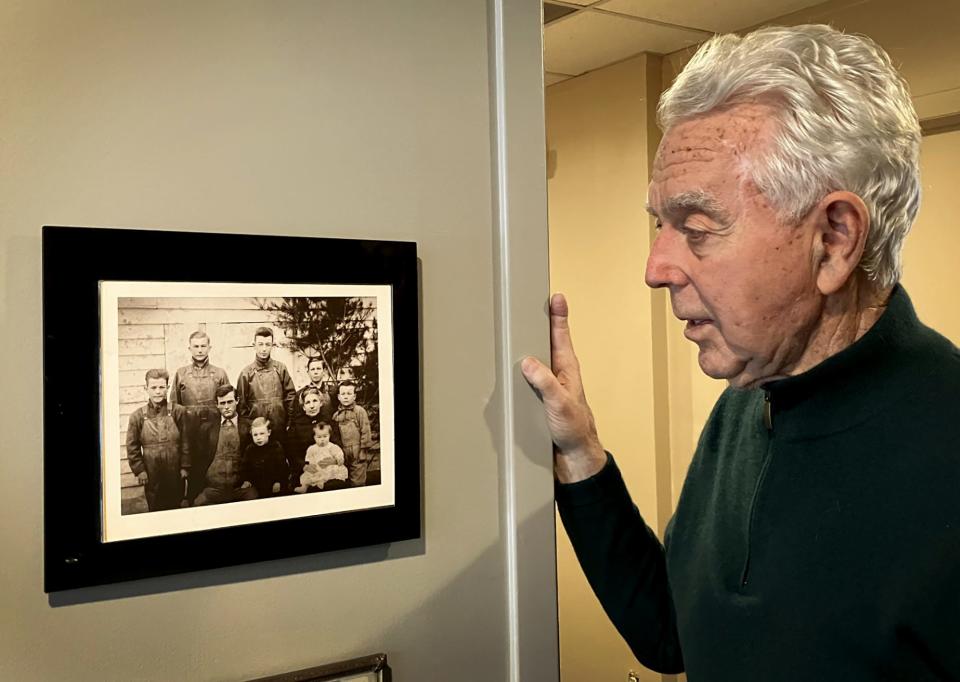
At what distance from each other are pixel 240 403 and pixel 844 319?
1.82ft

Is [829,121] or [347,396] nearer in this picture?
[829,121]

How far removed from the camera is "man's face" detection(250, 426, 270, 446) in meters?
0.86

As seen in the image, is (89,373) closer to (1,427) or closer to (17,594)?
(1,427)

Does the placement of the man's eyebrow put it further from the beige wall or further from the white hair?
the beige wall

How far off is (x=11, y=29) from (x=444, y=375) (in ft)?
1.67

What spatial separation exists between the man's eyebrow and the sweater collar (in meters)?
0.16

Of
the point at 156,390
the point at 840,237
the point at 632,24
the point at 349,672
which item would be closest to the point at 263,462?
the point at 156,390

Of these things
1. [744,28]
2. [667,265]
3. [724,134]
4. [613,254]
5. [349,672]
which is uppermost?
[744,28]

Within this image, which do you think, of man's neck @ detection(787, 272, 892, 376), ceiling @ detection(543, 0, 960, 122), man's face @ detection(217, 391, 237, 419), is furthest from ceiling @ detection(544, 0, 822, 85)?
man's face @ detection(217, 391, 237, 419)

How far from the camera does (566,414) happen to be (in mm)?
1035

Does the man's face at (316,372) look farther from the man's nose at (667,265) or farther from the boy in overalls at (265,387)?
the man's nose at (667,265)

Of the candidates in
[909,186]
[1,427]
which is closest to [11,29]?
[1,427]

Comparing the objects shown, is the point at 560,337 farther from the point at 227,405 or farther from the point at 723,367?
the point at 227,405

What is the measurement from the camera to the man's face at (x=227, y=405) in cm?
84
